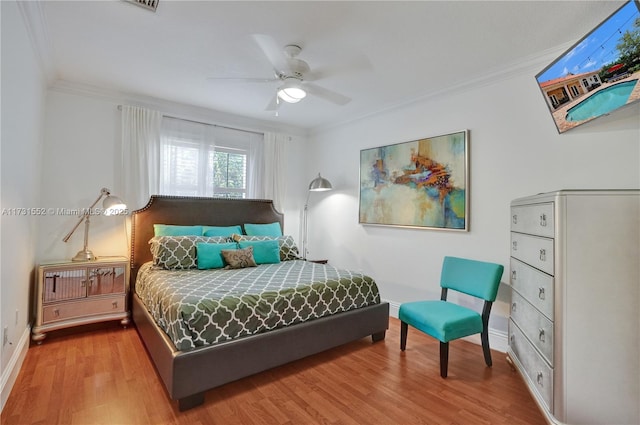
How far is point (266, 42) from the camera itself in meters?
2.23

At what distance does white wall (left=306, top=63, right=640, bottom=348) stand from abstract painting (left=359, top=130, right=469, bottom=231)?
0.10m

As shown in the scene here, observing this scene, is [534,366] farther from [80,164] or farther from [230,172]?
[80,164]

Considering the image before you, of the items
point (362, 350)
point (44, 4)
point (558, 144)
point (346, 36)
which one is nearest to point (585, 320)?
point (558, 144)

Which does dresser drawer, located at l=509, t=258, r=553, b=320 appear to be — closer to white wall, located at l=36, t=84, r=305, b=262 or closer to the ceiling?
the ceiling

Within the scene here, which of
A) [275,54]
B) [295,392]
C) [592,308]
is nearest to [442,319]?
[592,308]

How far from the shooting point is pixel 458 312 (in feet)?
8.20

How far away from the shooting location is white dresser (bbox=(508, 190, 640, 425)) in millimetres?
1598

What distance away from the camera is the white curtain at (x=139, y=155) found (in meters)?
3.62

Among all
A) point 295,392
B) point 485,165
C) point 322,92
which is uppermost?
point 322,92

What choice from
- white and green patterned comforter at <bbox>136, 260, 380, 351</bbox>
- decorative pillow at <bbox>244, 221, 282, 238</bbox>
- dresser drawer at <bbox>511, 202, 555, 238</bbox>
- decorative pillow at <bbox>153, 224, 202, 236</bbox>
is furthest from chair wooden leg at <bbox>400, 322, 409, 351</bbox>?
decorative pillow at <bbox>153, 224, 202, 236</bbox>

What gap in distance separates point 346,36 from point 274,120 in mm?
2490

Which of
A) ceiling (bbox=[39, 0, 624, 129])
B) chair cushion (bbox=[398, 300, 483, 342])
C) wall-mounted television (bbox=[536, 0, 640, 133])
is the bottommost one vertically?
chair cushion (bbox=[398, 300, 483, 342])

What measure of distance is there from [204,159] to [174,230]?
1120mm

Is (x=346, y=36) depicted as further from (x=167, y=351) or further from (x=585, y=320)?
(x=167, y=351)
